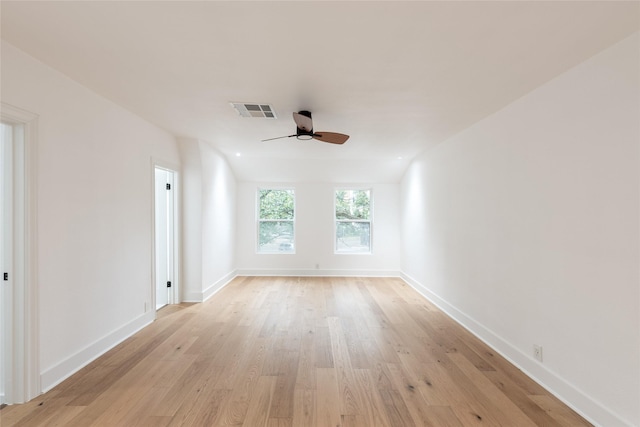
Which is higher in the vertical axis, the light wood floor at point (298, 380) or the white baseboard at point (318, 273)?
the white baseboard at point (318, 273)

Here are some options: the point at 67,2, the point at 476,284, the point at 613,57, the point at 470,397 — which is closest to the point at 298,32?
the point at 67,2

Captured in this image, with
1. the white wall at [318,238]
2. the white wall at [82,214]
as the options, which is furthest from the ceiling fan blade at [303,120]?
the white wall at [318,238]

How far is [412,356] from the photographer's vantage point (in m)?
2.91

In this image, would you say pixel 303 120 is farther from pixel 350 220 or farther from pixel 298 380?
pixel 350 220

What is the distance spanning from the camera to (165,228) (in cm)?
447

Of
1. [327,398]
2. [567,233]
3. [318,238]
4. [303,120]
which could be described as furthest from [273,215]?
[567,233]

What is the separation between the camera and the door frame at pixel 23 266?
2.13 meters

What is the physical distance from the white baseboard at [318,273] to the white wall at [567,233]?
3.09 meters

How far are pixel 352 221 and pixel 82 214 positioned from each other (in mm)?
5117

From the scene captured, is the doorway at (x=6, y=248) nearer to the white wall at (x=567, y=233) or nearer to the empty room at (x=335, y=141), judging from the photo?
the empty room at (x=335, y=141)

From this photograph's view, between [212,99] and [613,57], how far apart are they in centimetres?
308

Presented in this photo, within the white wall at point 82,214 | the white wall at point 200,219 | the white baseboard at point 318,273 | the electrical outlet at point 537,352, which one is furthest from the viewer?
the white baseboard at point 318,273

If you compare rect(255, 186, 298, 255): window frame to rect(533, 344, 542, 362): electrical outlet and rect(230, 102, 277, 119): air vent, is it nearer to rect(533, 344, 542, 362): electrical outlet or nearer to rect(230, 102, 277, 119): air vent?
rect(230, 102, 277, 119): air vent

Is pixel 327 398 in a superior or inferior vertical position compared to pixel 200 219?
inferior
